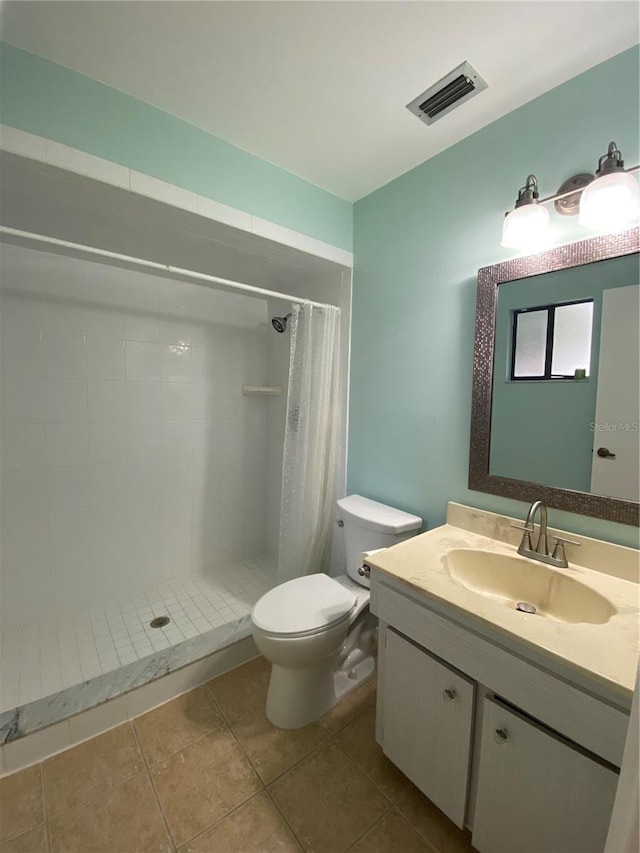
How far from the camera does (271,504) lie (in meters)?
2.63

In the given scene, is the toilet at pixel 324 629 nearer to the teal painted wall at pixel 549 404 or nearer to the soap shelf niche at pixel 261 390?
the teal painted wall at pixel 549 404

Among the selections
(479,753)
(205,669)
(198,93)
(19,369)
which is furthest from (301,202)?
(205,669)

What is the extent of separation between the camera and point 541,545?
116 cm

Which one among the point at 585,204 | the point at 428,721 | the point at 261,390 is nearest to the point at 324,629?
the point at 428,721

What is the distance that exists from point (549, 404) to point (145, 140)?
1751 mm

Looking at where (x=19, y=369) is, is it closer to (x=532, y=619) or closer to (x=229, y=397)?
(x=229, y=397)

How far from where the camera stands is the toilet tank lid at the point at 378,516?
1.53 m

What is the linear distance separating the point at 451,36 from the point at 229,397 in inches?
77.8

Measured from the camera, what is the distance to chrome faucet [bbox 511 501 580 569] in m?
1.11

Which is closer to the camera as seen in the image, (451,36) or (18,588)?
(451,36)

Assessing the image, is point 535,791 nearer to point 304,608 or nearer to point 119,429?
point 304,608

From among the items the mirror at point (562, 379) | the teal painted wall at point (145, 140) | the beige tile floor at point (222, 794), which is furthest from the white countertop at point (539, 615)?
the teal painted wall at point (145, 140)

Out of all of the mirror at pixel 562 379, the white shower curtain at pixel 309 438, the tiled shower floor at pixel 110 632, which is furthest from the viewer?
the white shower curtain at pixel 309 438

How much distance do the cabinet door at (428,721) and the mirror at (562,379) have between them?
26.1 inches
